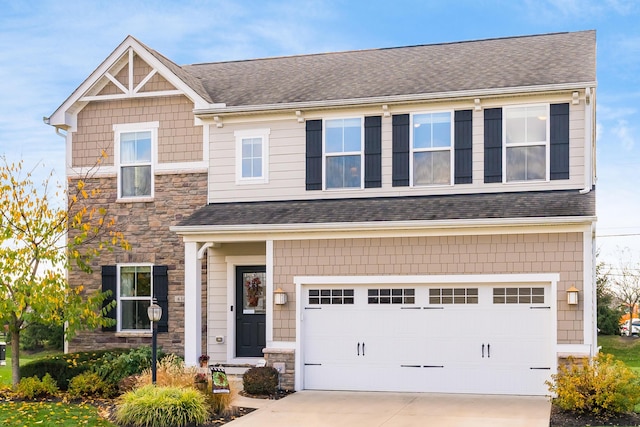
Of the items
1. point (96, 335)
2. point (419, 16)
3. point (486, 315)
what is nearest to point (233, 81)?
point (419, 16)

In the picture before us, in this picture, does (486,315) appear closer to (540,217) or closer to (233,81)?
(540,217)

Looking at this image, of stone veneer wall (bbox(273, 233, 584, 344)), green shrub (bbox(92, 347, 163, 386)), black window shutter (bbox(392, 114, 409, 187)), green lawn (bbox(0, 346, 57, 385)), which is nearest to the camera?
stone veneer wall (bbox(273, 233, 584, 344))

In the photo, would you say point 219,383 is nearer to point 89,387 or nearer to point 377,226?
point 89,387

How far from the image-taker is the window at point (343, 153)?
16438mm

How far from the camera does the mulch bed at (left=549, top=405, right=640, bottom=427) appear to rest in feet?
37.9

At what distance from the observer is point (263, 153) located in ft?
55.5

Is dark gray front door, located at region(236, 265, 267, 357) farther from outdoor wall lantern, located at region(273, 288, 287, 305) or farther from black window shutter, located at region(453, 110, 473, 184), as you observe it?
black window shutter, located at region(453, 110, 473, 184)

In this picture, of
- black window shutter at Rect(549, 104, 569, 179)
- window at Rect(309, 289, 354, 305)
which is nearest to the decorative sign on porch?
window at Rect(309, 289, 354, 305)

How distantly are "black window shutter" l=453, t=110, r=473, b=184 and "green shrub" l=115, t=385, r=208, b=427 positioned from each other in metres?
7.02

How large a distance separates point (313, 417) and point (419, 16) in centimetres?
932

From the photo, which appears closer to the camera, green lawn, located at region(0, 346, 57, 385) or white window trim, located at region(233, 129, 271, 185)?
white window trim, located at region(233, 129, 271, 185)

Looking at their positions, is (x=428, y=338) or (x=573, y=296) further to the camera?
(x=428, y=338)

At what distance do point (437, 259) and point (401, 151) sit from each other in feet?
8.99

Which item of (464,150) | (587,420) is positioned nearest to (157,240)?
(464,150)
